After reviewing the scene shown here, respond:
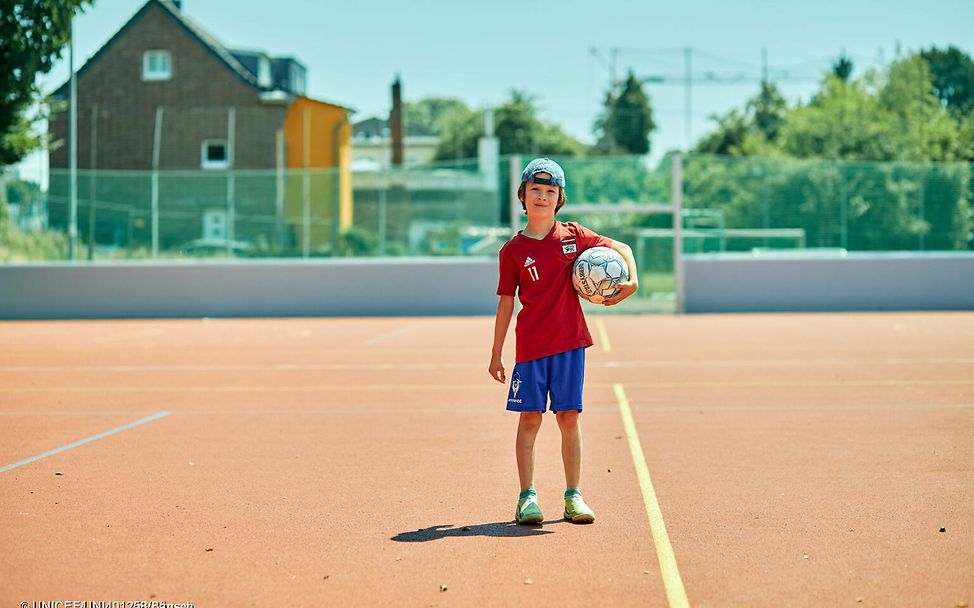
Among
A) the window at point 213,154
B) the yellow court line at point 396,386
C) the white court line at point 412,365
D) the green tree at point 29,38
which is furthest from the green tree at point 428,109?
the yellow court line at point 396,386

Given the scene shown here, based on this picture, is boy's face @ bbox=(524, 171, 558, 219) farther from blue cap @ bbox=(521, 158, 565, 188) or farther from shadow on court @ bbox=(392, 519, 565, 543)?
shadow on court @ bbox=(392, 519, 565, 543)

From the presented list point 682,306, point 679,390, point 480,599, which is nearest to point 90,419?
point 679,390

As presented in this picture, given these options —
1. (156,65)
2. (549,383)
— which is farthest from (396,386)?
(156,65)

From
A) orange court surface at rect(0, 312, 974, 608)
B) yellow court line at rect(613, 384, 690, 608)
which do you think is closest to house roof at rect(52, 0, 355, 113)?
orange court surface at rect(0, 312, 974, 608)

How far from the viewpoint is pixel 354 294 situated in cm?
2834

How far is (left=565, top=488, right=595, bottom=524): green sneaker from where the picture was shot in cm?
614

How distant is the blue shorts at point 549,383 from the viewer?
20.4ft

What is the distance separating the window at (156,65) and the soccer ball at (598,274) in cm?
4416

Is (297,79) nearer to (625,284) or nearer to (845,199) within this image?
(845,199)

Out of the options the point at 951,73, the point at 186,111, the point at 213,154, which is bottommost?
the point at 213,154

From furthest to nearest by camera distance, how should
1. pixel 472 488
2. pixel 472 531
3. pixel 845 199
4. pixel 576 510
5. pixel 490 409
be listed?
1. pixel 845 199
2. pixel 490 409
3. pixel 472 488
4. pixel 576 510
5. pixel 472 531

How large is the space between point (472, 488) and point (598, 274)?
179cm

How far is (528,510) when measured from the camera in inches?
240

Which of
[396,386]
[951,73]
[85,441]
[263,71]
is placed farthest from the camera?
[951,73]
